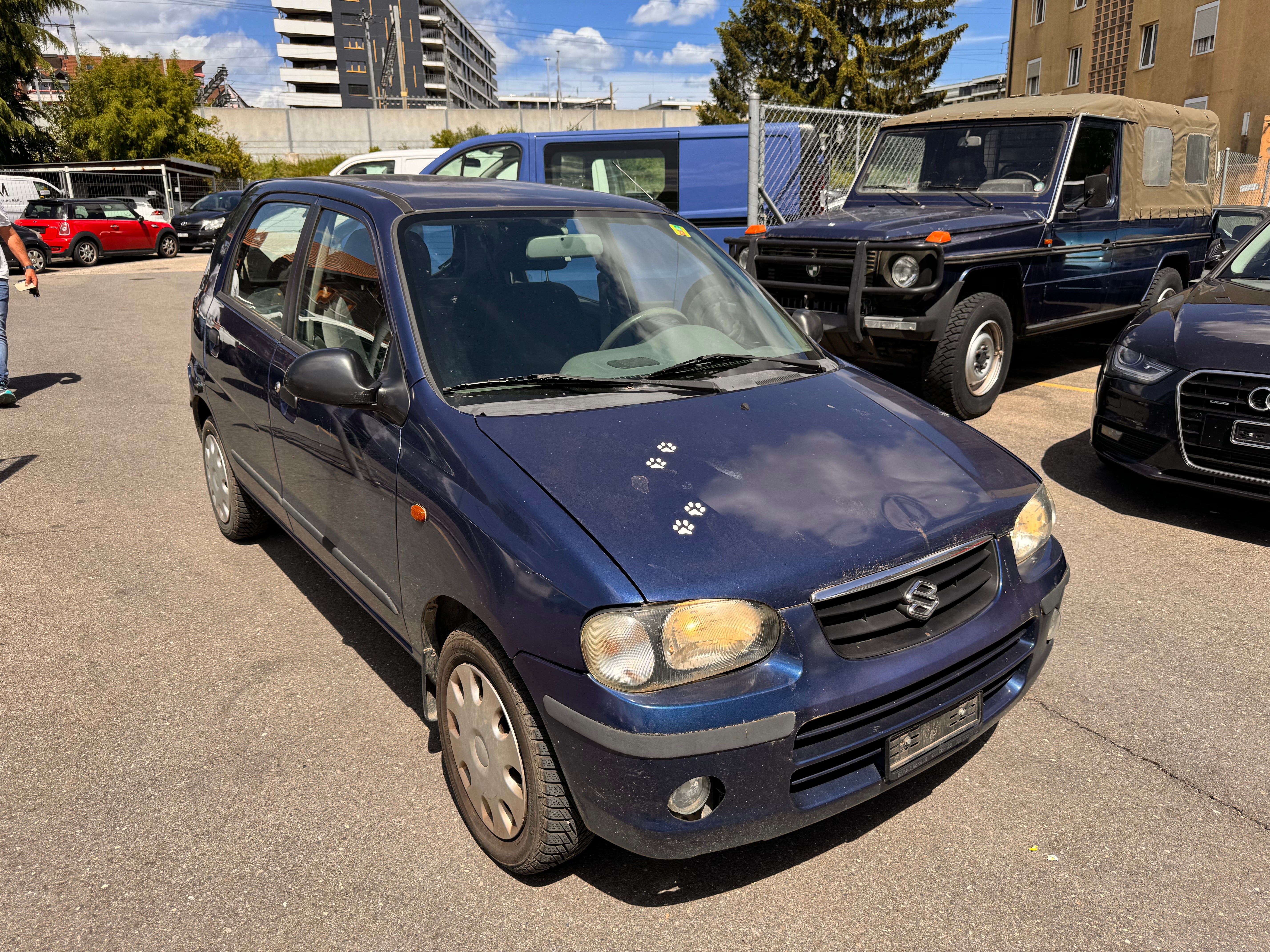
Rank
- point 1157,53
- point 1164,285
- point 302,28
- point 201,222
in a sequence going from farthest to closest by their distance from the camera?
point 302,28 → point 1157,53 → point 201,222 → point 1164,285

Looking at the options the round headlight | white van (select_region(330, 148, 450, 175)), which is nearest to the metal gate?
the round headlight

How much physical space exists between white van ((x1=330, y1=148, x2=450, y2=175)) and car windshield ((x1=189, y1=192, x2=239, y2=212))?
17.2 metres

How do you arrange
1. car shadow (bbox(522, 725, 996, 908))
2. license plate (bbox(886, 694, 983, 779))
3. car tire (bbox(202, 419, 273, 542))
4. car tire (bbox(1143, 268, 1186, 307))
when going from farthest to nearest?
car tire (bbox(1143, 268, 1186, 307))
car tire (bbox(202, 419, 273, 542))
car shadow (bbox(522, 725, 996, 908))
license plate (bbox(886, 694, 983, 779))

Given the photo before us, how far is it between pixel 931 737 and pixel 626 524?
97 centimetres

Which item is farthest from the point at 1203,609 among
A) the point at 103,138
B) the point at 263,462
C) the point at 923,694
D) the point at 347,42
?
the point at 347,42

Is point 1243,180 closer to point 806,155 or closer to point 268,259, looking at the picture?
point 806,155

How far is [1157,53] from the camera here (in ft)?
97.6

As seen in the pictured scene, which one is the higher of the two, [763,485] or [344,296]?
[344,296]

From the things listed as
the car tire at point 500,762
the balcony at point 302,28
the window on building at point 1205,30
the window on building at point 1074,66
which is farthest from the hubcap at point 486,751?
the balcony at point 302,28

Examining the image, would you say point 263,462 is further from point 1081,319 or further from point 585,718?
point 1081,319

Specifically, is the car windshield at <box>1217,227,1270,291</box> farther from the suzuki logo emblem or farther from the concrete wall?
the concrete wall

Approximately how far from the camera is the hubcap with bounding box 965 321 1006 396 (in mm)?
6812

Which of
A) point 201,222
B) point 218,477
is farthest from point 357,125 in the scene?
point 218,477

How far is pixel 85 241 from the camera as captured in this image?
22672 millimetres
